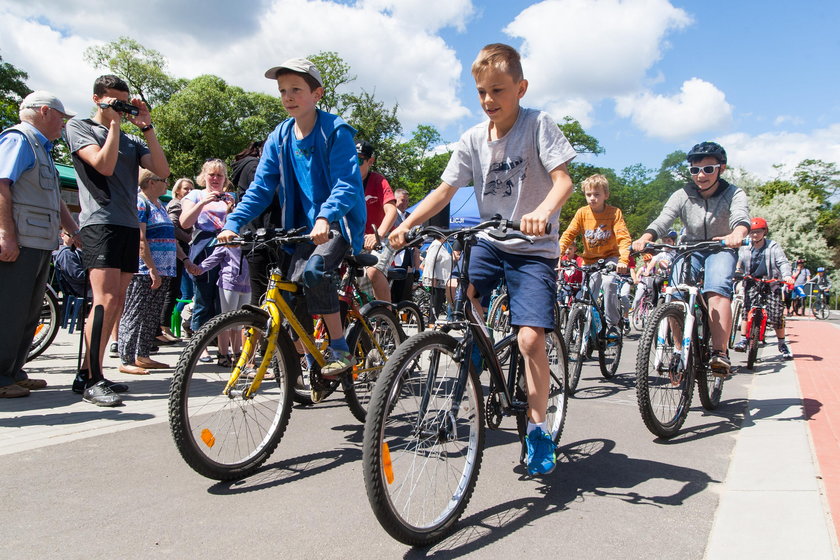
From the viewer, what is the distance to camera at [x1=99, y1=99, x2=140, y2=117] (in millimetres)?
4305

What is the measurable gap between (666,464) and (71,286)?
251 inches

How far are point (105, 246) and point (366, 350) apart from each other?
208 cm

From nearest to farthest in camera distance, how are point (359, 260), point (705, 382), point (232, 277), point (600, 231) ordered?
point (359, 260) < point (705, 382) < point (232, 277) < point (600, 231)

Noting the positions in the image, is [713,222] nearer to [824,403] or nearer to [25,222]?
[824,403]

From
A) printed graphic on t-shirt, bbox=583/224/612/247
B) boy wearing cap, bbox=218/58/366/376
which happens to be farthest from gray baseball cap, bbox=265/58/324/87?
printed graphic on t-shirt, bbox=583/224/612/247

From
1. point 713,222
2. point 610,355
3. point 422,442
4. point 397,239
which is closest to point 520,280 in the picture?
point 397,239

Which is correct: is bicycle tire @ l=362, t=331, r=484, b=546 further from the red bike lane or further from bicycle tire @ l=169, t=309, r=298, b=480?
the red bike lane

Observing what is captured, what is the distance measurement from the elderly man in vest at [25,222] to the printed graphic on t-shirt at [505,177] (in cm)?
330

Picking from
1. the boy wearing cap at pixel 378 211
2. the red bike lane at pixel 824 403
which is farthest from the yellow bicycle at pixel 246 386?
the red bike lane at pixel 824 403

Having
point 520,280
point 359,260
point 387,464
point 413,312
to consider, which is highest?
point 359,260

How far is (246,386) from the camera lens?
10.2ft

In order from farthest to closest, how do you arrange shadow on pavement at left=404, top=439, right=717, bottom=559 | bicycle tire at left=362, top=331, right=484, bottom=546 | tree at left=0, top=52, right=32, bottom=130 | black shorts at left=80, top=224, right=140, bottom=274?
1. tree at left=0, top=52, right=32, bottom=130
2. black shorts at left=80, top=224, right=140, bottom=274
3. shadow on pavement at left=404, top=439, right=717, bottom=559
4. bicycle tire at left=362, top=331, right=484, bottom=546

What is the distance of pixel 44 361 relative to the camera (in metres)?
6.21

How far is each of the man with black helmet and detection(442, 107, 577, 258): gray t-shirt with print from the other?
5.79 ft
